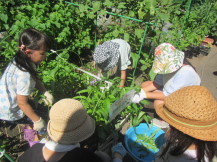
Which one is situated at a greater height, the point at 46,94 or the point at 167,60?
the point at 167,60

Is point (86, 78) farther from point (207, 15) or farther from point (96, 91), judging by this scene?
point (207, 15)

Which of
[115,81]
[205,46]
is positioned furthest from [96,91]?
[205,46]

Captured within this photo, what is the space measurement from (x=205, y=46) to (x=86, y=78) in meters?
3.97

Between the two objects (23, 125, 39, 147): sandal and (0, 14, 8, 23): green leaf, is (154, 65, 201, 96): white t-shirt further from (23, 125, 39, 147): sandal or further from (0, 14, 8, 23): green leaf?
(0, 14, 8, 23): green leaf

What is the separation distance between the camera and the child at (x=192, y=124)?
1.08 metres

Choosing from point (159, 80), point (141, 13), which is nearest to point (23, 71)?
point (141, 13)

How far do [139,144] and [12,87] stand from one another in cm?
168

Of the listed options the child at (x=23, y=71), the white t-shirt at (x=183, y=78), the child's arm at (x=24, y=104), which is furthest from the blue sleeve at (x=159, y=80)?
the child's arm at (x=24, y=104)

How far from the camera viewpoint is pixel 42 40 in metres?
1.73

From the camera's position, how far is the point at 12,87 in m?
1.78

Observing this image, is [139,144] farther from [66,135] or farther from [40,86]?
[66,135]

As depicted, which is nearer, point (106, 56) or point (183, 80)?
point (183, 80)

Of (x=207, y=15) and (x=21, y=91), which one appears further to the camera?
(x=207, y=15)

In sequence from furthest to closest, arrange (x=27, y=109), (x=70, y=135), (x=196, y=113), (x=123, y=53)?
(x=123, y=53) → (x=27, y=109) → (x=70, y=135) → (x=196, y=113)
